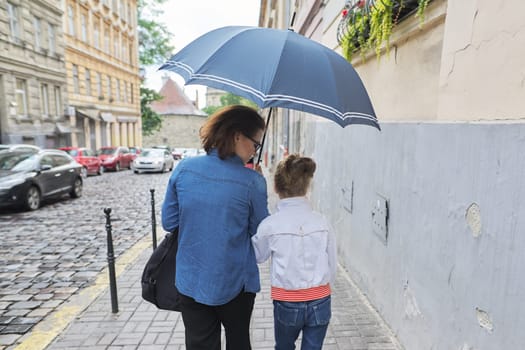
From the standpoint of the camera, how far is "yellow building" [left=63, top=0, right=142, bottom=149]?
84.7ft

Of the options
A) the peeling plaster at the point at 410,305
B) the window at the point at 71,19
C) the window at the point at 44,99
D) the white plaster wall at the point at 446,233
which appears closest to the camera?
the white plaster wall at the point at 446,233

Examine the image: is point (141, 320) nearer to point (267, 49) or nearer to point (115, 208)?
point (267, 49)

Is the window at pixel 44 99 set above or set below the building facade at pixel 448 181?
above

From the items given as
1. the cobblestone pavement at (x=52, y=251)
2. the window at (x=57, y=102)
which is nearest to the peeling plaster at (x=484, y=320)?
the cobblestone pavement at (x=52, y=251)

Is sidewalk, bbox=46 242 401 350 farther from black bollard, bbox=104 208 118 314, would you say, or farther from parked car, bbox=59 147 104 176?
parked car, bbox=59 147 104 176

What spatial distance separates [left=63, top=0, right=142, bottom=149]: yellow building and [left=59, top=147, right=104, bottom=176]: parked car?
23.1 feet

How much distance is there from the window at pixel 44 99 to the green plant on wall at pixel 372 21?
74.4 ft

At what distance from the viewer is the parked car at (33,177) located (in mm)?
8430

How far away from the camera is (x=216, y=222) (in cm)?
186

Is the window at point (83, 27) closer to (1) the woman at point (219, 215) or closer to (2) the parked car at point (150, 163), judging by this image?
(2) the parked car at point (150, 163)

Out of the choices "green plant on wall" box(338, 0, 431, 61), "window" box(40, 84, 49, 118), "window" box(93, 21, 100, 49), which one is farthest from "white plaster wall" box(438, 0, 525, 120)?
"window" box(93, 21, 100, 49)

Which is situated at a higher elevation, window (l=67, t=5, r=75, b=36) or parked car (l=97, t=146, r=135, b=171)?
window (l=67, t=5, r=75, b=36)

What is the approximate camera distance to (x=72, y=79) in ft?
83.7

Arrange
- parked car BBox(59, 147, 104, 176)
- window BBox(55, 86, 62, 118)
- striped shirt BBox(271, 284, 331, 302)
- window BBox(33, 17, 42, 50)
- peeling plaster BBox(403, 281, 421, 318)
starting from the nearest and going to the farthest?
1. striped shirt BBox(271, 284, 331, 302)
2. peeling plaster BBox(403, 281, 421, 318)
3. parked car BBox(59, 147, 104, 176)
4. window BBox(33, 17, 42, 50)
5. window BBox(55, 86, 62, 118)
